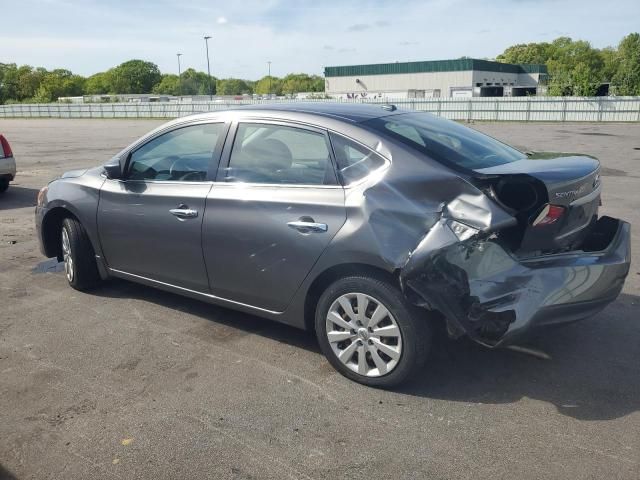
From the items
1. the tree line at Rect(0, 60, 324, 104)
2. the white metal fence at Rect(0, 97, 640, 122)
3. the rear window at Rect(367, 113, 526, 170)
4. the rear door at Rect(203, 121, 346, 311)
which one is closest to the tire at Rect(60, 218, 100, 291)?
the rear door at Rect(203, 121, 346, 311)

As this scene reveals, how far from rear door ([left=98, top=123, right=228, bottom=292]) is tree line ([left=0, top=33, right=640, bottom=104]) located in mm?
89312

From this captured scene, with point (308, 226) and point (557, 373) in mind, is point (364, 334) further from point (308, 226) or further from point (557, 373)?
point (557, 373)

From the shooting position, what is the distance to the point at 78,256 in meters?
5.16

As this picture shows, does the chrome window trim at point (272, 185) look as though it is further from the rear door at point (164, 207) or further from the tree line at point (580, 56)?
the tree line at point (580, 56)

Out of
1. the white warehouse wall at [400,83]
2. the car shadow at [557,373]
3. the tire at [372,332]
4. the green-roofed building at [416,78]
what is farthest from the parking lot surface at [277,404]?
the white warehouse wall at [400,83]

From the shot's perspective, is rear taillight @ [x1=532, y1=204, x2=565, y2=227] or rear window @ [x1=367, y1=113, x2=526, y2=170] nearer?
rear taillight @ [x1=532, y1=204, x2=565, y2=227]

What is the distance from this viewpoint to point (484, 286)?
3215 millimetres

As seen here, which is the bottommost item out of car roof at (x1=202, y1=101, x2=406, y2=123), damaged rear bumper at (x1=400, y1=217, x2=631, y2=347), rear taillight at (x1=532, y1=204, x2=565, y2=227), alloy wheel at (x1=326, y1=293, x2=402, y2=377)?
alloy wheel at (x1=326, y1=293, x2=402, y2=377)

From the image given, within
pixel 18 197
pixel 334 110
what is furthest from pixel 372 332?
pixel 18 197

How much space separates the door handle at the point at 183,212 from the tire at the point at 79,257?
129cm

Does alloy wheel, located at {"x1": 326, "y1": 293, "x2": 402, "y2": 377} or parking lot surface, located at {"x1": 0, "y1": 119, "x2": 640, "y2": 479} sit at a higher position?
alloy wheel, located at {"x1": 326, "y1": 293, "x2": 402, "y2": 377}

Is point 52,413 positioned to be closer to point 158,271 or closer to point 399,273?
point 158,271

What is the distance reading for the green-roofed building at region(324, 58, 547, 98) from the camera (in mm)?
75188

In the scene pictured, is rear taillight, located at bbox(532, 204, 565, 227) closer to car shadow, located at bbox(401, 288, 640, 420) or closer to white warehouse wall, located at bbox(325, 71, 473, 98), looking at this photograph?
car shadow, located at bbox(401, 288, 640, 420)
